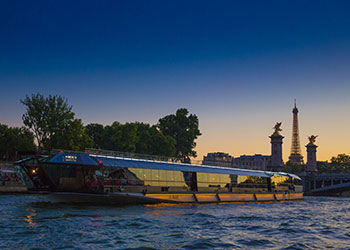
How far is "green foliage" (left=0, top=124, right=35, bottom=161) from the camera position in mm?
70812

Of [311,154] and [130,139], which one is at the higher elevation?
[311,154]

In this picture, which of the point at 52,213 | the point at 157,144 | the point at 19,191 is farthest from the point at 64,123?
the point at 52,213

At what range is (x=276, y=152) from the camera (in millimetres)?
114250

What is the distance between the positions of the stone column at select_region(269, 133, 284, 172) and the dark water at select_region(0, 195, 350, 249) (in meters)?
87.9

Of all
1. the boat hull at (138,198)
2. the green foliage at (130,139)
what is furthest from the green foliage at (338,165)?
the boat hull at (138,198)

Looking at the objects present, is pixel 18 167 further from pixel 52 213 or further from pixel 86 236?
pixel 86 236

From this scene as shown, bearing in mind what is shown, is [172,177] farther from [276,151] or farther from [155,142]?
[276,151]

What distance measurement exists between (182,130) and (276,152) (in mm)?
28872

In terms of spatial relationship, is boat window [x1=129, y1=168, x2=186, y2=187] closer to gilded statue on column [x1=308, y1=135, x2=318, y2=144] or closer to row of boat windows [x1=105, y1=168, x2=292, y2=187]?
row of boat windows [x1=105, y1=168, x2=292, y2=187]

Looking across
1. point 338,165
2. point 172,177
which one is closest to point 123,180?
point 172,177

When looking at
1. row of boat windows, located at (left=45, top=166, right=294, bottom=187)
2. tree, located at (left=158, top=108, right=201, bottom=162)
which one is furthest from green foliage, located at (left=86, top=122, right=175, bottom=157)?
row of boat windows, located at (left=45, top=166, right=294, bottom=187)

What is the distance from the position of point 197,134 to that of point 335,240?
8610cm

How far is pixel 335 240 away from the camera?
19.2m

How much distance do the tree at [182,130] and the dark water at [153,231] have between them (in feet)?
250
